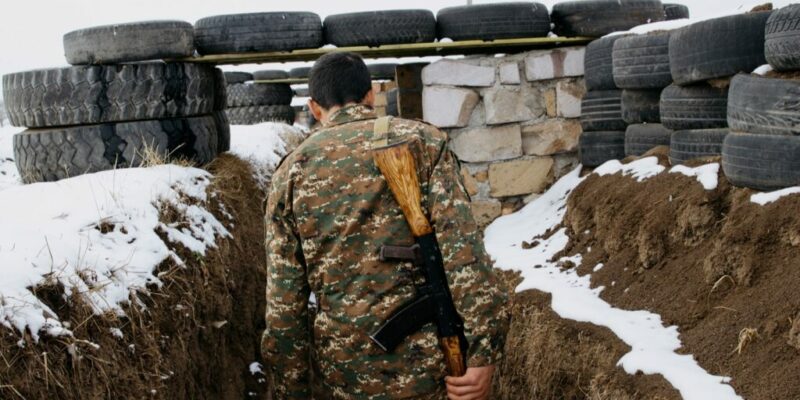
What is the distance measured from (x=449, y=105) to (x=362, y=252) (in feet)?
14.0

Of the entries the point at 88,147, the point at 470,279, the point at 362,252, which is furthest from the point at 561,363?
the point at 88,147

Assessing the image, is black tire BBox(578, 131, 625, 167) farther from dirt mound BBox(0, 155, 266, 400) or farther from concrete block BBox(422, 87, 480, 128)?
dirt mound BBox(0, 155, 266, 400)

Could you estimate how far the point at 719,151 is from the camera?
4.51 m

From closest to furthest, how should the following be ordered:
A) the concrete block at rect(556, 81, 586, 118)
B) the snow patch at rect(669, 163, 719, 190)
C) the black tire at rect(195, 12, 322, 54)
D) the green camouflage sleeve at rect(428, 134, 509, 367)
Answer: the green camouflage sleeve at rect(428, 134, 509, 367) < the snow patch at rect(669, 163, 719, 190) < the black tire at rect(195, 12, 322, 54) < the concrete block at rect(556, 81, 586, 118)

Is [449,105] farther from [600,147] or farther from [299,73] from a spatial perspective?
[299,73]

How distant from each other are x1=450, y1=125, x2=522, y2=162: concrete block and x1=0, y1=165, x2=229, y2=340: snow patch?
8.54 ft

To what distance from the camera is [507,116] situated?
6762mm

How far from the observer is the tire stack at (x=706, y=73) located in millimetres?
4262

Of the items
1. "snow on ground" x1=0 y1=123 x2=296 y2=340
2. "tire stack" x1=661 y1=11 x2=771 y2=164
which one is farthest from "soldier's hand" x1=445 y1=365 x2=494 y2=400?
"tire stack" x1=661 y1=11 x2=771 y2=164

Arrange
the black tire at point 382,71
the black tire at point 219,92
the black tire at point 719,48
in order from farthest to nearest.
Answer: the black tire at point 382,71, the black tire at point 219,92, the black tire at point 719,48

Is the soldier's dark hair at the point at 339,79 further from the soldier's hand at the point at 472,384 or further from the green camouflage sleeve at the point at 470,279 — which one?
the soldier's hand at the point at 472,384

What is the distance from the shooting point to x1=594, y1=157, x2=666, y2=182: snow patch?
4.96 meters

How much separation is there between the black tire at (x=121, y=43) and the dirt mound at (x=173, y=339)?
44.7 inches

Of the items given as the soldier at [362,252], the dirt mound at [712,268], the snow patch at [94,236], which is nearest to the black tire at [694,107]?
the dirt mound at [712,268]
